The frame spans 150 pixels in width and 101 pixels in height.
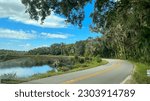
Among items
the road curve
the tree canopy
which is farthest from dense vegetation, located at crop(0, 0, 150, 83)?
the road curve

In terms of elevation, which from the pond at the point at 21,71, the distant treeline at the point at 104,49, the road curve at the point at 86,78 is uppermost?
the distant treeline at the point at 104,49

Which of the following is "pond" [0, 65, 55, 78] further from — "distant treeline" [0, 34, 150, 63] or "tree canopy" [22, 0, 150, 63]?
"tree canopy" [22, 0, 150, 63]

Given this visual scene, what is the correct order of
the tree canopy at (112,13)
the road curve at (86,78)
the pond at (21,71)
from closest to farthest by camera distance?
1. the tree canopy at (112,13)
2. the road curve at (86,78)
3. the pond at (21,71)

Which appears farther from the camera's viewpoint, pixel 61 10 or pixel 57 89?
pixel 61 10

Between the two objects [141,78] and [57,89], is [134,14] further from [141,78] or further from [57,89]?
[57,89]

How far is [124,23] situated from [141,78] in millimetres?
3005

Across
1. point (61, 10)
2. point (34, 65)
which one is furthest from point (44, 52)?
point (61, 10)

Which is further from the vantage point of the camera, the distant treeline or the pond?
the pond

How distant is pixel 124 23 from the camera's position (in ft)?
60.6

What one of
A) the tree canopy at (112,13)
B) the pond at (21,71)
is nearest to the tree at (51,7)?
the tree canopy at (112,13)

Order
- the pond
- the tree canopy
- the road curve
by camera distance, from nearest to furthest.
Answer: the tree canopy, the road curve, the pond

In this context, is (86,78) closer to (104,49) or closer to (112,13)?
(112,13)

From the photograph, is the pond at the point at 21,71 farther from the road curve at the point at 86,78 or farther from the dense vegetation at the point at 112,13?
the dense vegetation at the point at 112,13

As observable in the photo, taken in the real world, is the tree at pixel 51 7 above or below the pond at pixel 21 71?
above
